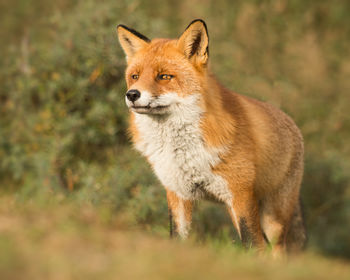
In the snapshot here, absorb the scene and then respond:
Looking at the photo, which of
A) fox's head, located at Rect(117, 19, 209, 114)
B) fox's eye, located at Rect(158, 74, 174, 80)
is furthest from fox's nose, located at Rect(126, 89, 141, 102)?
fox's eye, located at Rect(158, 74, 174, 80)

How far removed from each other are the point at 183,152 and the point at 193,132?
183 mm

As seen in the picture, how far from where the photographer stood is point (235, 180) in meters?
3.29

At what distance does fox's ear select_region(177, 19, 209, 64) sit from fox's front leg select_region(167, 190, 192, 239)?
1.18 meters

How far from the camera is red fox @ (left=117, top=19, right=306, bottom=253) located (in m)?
3.27

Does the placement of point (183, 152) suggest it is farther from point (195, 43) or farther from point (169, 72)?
Result: point (195, 43)

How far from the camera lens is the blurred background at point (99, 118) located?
590cm

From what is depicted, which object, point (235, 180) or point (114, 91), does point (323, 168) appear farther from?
point (235, 180)

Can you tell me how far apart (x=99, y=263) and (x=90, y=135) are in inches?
164

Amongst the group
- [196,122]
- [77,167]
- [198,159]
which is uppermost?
[196,122]

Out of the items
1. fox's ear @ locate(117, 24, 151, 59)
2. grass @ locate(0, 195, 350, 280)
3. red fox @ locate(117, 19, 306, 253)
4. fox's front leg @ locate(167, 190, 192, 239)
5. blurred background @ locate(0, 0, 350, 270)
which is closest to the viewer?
grass @ locate(0, 195, 350, 280)

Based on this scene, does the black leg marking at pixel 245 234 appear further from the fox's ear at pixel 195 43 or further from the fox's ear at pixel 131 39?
the fox's ear at pixel 131 39

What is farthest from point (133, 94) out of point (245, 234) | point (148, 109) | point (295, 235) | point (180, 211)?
point (295, 235)

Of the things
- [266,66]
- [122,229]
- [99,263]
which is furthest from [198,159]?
[266,66]

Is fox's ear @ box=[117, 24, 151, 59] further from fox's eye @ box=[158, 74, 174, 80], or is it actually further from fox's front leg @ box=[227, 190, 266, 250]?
fox's front leg @ box=[227, 190, 266, 250]
